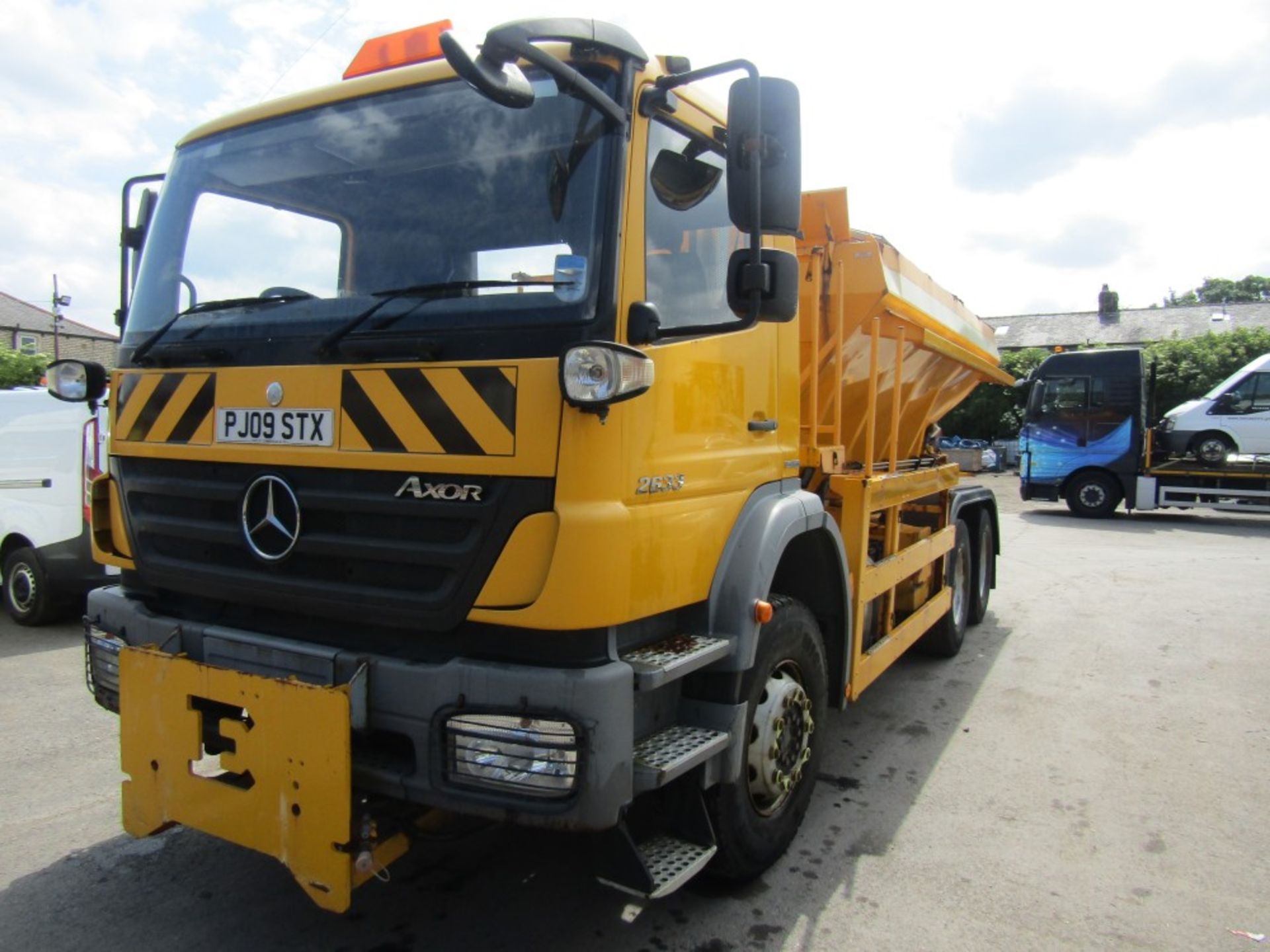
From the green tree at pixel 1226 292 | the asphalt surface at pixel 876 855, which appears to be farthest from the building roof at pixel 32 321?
the green tree at pixel 1226 292

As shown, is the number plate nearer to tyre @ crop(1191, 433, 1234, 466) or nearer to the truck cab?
the truck cab

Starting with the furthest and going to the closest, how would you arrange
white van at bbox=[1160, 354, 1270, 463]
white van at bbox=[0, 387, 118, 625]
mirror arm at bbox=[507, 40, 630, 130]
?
white van at bbox=[1160, 354, 1270, 463]
white van at bbox=[0, 387, 118, 625]
mirror arm at bbox=[507, 40, 630, 130]

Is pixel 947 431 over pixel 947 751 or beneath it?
over

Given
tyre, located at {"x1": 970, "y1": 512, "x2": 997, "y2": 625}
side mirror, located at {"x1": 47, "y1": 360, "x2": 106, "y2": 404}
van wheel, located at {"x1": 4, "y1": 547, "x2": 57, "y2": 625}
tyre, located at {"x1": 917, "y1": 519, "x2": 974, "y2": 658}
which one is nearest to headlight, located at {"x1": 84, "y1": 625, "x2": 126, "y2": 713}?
side mirror, located at {"x1": 47, "y1": 360, "x2": 106, "y2": 404}

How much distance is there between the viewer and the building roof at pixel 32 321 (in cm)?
4422

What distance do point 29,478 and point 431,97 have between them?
19.3 feet

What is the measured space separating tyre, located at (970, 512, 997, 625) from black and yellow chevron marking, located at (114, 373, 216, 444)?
604cm

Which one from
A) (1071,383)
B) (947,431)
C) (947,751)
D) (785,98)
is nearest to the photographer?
(785,98)

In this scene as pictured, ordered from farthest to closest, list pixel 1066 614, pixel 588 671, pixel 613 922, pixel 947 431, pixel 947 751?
1. pixel 947 431
2. pixel 1066 614
3. pixel 947 751
4. pixel 613 922
5. pixel 588 671

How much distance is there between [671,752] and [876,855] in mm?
1413

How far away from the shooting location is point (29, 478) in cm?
688

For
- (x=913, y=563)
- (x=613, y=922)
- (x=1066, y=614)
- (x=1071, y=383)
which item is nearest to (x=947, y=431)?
(x=1071, y=383)

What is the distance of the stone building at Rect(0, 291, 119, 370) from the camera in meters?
42.7

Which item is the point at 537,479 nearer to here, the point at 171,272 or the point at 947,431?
the point at 171,272
